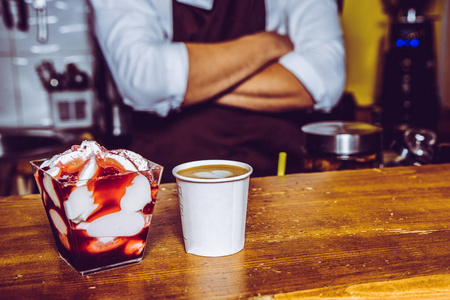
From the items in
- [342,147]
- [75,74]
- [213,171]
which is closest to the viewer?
[213,171]

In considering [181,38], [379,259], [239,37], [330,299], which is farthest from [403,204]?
[181,38]

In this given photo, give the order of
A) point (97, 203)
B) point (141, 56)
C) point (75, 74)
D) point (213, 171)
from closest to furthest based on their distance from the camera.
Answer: point (97, 203)
point (213, 171)
point (141, 56)
point (75, 74)

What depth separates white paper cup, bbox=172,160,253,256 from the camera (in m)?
0.67

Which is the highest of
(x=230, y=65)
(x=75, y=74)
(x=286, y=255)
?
(x=230, y=65)

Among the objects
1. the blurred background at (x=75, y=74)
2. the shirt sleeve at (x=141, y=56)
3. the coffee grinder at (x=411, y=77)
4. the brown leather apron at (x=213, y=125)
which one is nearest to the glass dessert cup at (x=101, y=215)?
the shirt sleeve at (x=141, y=56)

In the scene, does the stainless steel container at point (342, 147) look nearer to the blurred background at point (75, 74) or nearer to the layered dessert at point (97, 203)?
the layered dessert at point (97, 203)

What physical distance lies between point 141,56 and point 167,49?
3.4 inches

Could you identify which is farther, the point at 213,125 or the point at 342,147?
the point at 213,125

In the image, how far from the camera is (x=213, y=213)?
68 centimetres

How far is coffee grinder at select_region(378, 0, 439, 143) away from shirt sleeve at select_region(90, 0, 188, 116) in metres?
2.08

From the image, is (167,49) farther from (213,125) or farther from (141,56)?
(213,125)

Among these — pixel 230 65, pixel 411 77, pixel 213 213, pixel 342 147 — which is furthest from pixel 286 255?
→ pixel 411 77

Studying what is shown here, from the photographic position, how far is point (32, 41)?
9.72ft

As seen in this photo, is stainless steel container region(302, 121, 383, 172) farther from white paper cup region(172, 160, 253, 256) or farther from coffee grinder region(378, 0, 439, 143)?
coffee grinder region(378, 0, 439, 143)
